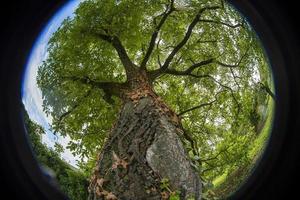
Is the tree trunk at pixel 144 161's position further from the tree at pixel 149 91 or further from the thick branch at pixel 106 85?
the thick branch at pixel 106 85

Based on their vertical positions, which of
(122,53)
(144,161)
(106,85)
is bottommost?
(144,161)

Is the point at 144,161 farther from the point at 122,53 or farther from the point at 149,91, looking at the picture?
the point at 122,53

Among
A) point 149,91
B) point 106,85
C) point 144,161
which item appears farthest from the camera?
point 106,85

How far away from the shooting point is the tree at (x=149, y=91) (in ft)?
12.9

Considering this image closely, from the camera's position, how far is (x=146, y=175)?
3.76 meters

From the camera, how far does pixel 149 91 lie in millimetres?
5184

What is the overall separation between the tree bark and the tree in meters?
0.01

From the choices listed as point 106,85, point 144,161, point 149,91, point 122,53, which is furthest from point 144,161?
point 122,53

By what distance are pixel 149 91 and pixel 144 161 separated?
5.00 feet

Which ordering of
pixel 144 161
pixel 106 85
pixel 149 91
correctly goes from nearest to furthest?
pixel 144 161 < pixel 149 91 < pixel 106 85

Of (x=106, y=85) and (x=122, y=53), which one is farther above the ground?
(x=122, y=53)

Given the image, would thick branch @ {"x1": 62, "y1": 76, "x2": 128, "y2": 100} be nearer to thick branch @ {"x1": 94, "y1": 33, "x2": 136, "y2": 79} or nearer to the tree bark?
thick branch @ {"x1": 94, "y1": 33, "x2": 136, "y2": 79}
